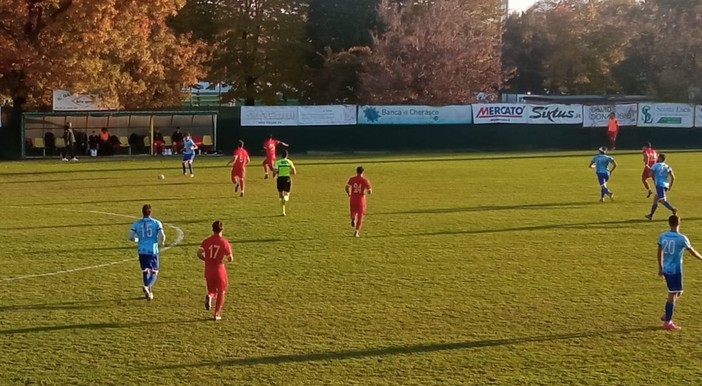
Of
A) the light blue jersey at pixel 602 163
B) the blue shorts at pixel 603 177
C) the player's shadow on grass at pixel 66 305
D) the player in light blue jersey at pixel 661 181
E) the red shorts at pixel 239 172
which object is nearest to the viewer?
the player's shadow on grass at pixel 66 305

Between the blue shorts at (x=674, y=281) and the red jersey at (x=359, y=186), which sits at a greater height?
the red jersey at (x=359, y=186)

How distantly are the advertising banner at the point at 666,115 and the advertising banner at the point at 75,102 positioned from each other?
2937 cm

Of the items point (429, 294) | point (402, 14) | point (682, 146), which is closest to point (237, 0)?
point (402, 14)

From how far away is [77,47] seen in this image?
4034 cm

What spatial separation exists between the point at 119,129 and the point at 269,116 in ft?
25.7

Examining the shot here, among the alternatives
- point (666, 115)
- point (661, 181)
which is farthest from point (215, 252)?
point (666, 115)

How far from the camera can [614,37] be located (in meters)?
69.8

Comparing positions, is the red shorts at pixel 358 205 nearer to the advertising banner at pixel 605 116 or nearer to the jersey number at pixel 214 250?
the jersey number at pixel 214 250

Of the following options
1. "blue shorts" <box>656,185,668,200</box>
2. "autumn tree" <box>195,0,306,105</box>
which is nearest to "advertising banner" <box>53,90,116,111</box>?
"autumn tree" <box>195,0,306,105</box>

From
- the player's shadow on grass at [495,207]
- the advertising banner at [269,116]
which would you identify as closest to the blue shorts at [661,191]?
the player's shadow on grass at [495,207]

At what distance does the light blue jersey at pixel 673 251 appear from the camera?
36.6ft

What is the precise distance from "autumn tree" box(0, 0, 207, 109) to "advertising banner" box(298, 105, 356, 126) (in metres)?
8.50


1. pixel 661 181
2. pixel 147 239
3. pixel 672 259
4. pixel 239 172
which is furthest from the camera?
pixel 239 172

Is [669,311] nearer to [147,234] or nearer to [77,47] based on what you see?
[147,234]
